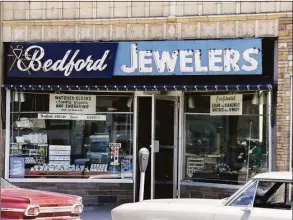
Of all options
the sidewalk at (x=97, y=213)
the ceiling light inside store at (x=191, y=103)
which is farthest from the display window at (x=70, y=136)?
the ceiling light inside store at (x=191, y=103)

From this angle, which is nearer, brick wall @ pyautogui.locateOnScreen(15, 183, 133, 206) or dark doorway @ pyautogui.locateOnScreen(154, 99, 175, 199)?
brick wall @ pyautogui.locateOnScreen(15, 183, 133, 206)

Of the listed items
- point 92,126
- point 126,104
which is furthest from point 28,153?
point 126,104

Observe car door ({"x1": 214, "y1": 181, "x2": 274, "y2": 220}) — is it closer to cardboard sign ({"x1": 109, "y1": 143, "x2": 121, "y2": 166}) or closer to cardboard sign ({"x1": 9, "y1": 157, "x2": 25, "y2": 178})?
cardboard sign ({"x1": 109, "y1": 143, "x2": 121, "y2": 166})

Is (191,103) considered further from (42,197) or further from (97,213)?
(42,197)

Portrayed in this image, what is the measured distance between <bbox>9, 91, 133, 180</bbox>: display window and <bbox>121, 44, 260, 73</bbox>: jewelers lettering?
1042 millimetres

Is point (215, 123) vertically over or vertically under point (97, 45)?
under

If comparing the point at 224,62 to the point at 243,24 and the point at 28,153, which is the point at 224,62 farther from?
the point at 28,153

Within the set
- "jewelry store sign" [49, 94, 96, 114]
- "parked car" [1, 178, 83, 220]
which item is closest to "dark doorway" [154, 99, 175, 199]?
"jewelry store sign" [49, 94, 96, 114]

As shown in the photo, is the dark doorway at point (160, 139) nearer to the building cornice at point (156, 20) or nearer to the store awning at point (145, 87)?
the store awning at point (145, 87)

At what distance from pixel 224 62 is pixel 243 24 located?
82cm

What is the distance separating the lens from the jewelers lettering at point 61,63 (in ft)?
37.6

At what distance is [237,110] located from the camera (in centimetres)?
1132

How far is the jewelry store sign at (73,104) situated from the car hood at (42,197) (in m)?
4.57

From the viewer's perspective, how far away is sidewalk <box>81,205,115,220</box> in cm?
1067
